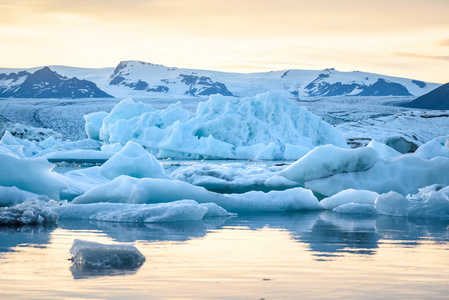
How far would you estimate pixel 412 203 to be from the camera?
320 inches

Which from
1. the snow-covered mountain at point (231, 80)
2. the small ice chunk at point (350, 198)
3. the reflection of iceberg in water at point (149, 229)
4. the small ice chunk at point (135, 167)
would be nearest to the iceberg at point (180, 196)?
the small ice chunk at point (350, 198)

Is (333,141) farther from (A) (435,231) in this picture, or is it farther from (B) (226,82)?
(B) (226,82)

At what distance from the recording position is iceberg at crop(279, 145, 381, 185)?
1005cm

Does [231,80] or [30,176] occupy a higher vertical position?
[231,80]

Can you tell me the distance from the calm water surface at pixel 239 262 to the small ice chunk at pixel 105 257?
10 cm

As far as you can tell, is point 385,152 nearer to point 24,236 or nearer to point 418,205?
point 418,205

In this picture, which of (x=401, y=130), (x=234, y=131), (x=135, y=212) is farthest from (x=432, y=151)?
(x=401, y=130)

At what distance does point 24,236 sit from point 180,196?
10.0ft

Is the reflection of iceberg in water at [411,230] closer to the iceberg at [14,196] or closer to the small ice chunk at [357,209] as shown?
the small ice chunk at [357,209]

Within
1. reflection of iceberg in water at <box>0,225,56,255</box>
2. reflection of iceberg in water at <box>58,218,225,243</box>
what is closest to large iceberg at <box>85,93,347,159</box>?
reflection of iceberg in water at <box>58,218,225,243</box>

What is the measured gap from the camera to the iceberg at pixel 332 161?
10.0 meters

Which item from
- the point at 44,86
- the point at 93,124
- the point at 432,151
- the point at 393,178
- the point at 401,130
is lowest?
the point at 44,86

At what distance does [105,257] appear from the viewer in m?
4.14

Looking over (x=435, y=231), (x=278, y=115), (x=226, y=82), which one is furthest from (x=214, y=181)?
(x=226, y=82)
